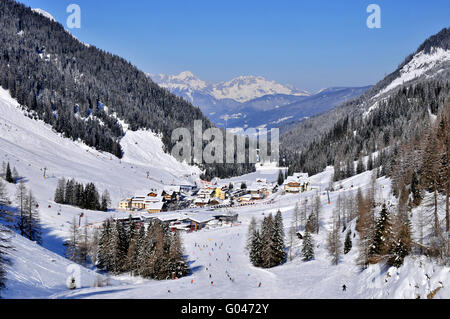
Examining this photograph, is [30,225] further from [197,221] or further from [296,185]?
[296,185]

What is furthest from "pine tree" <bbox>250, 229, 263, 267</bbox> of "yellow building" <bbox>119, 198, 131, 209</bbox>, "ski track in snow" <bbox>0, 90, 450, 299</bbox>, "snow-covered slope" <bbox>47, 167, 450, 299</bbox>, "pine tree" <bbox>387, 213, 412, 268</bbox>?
"yellow building" <bbox>119, 198, 131, 209</bbox>

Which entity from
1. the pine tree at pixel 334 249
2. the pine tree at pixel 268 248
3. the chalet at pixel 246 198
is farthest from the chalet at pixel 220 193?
the pine tree at pixel 334 249

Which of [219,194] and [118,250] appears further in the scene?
[219,194]

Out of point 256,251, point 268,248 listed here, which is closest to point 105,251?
point 256,251

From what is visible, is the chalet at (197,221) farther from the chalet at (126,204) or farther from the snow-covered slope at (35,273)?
the snow-covered slope at (35,273)

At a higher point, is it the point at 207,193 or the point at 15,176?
the point at 15,176

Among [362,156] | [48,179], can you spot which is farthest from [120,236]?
[362,156]

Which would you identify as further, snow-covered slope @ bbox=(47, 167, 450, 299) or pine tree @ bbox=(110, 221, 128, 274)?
pine tree @ bbox=(110, 221, 128, 274)

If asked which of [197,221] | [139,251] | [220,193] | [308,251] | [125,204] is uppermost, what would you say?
[139,251]

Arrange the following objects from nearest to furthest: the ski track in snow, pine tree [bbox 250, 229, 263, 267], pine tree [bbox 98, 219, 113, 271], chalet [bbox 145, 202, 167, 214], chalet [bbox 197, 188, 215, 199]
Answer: the ski track in snow, pine tree [bbox 98, 219, 113, 271], pine tree [bbox 250, 229, 263, 267], chalet [bbox 145, 202, 167, 214], chalet [bbox 197, 188, 215, 199]

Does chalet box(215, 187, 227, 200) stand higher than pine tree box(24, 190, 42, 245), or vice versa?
pine tree box(24, 190, 42, 245)

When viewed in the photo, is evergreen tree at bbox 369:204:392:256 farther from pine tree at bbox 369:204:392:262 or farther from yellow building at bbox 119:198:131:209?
yellow building at bbox 119:198:131:209
